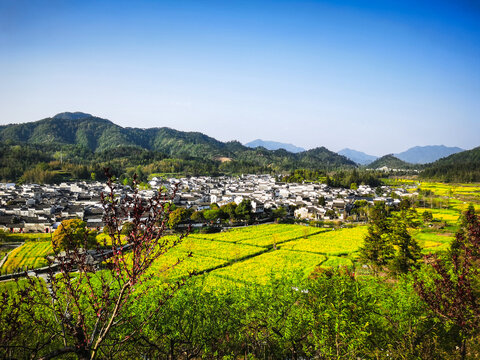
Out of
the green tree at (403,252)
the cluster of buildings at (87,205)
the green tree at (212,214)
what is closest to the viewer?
the green tree at (403,252)

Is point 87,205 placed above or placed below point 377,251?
below

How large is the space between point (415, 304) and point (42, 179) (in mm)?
102101

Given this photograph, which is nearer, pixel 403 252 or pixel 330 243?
pixel 403 252

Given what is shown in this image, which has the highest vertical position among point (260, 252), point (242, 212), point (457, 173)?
point (457, 173)

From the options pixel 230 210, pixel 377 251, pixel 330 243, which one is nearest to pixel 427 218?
pixel 330 243

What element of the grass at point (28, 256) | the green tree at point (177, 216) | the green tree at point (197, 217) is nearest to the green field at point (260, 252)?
Result: the green tree at point (177, 216)

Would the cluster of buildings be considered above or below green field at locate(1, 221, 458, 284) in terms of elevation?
above

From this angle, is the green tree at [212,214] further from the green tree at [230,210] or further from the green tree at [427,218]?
the green tree at [427,218]

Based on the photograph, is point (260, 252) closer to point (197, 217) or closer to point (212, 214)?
point (212, 214)

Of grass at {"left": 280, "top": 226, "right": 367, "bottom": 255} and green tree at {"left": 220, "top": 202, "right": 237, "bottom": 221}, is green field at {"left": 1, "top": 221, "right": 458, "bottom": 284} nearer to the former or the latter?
grass at {"left": 280, "top": 226, "right": 367, "bottom": 255}

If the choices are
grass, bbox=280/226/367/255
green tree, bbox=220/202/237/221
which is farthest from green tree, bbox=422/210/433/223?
green tree, bbox=220/202/237/221

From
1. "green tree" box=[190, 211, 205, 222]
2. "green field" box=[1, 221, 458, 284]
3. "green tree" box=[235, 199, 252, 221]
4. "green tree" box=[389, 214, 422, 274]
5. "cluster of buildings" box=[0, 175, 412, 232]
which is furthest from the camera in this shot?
"green tree" box=[235, 199, 252, 221]

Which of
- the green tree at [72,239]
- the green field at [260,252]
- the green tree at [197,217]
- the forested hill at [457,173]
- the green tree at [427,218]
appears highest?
the forested hill at [457,173]

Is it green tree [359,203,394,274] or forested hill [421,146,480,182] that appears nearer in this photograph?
green tree [359,203,394,274]
